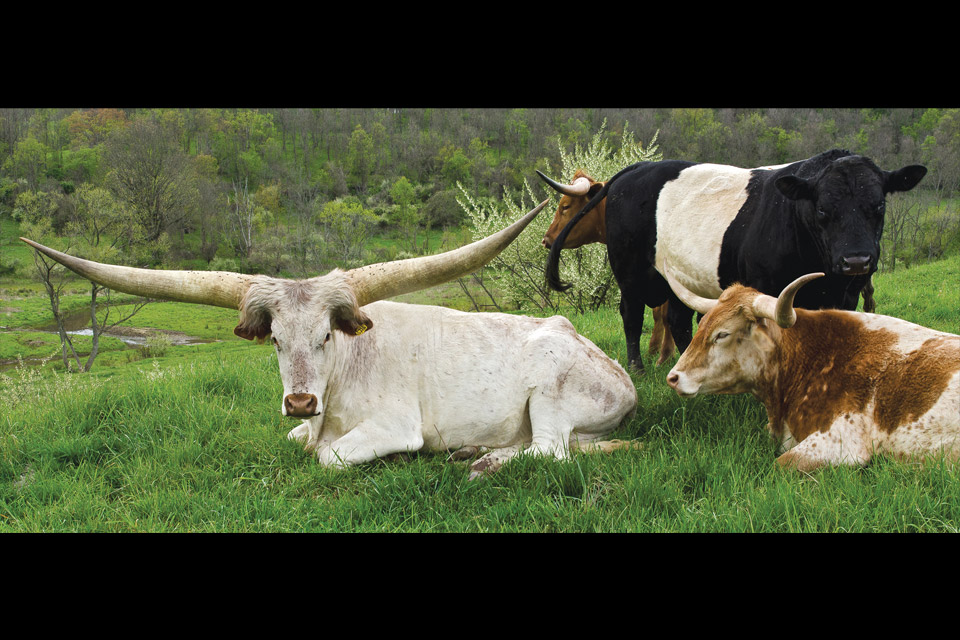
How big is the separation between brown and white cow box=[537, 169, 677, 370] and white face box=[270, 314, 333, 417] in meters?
4.23

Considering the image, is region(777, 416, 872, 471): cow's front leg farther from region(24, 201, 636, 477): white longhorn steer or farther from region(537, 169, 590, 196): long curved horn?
region(537, 169, 590, 196): long curved horn

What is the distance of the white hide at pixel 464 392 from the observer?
189 inches

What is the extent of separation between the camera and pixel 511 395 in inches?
195

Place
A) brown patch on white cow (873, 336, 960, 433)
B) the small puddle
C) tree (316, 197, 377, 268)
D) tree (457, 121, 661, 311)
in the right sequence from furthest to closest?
tree (316, 197, 377, 268) < the small puddle < tree (457, 121, 661, 311) < brown patch on white cow (873, 336, 960, 433)

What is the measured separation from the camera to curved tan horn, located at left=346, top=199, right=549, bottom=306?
449 cm

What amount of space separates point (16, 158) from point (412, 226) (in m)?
46.1

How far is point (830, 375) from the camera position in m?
4.32

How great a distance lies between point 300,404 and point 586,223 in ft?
16.1

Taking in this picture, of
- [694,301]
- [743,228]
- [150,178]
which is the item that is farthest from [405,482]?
[150,178]

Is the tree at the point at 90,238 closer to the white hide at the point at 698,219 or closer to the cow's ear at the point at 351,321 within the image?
the cow's ear at the point at 351,321

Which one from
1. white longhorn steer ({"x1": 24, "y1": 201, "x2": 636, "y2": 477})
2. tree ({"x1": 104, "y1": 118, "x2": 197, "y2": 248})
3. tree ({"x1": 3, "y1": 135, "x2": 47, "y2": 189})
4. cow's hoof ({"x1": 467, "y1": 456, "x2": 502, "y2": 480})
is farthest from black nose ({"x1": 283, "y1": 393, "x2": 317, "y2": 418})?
tree ({"x1": 3, "y1": 135, "x2": 47, "y2": 189})

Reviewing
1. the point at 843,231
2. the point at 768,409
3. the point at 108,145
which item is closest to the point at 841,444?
the point at 768,409

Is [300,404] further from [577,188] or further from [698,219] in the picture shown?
[577,188]

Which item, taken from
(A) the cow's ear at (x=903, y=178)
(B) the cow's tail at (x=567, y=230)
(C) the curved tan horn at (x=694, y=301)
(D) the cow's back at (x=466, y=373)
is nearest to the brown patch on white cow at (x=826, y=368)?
(C) the curved tan horn at (x=694, y=301)
